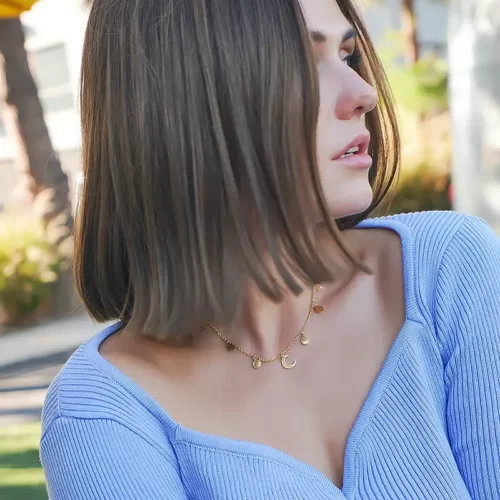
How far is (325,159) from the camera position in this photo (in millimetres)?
1173

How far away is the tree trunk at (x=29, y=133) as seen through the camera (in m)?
6.17

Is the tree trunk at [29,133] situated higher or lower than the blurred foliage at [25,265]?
higher

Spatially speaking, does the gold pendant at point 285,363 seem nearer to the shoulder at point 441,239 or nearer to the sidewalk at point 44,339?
the shoulder at point 441,239

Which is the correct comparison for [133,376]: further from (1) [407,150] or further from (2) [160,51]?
(1) [407,150]

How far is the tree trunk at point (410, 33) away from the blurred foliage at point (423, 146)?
3.37 feet

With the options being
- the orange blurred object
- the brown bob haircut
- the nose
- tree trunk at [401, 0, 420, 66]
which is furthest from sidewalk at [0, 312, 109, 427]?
tree trunk at [401, 0, 420, 66]

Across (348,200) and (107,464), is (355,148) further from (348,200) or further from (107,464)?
(107,464)

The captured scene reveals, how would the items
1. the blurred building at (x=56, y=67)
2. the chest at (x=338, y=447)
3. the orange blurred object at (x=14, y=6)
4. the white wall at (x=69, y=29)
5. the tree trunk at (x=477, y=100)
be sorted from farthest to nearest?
the white wall at (x=69, y=29), the blurred building at (x=56, y=67), the tree trunk at (x=477, y=100), the orange blurred object at (x=14, y=6), the chest at (x=338, y=447)

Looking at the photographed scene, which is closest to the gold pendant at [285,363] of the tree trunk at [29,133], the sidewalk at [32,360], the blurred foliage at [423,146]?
the sidewalk at [32,360]

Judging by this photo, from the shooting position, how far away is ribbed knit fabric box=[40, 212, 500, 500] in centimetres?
110

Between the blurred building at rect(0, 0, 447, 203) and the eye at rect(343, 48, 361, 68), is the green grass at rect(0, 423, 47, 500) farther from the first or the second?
the blurred building at rect(0, 0, 447, 203)

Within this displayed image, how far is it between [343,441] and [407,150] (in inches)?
297

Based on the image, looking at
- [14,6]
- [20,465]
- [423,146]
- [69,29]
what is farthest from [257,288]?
[69,29]

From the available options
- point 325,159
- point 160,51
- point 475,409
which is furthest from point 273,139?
point 475,409
